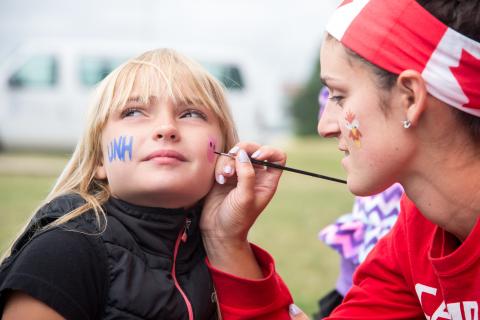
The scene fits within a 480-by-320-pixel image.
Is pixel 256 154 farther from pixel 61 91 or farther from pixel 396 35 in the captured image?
pixel 61 91

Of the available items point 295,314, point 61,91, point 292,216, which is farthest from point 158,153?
point 61,91

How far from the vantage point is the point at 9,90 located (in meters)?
16.3

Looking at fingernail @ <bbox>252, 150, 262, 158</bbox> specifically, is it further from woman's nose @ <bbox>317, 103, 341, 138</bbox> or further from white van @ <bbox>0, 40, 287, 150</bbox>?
white van @ <bbox>0, 40, 287, 150</bbox>

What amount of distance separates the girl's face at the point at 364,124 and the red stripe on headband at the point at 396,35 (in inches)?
2.2

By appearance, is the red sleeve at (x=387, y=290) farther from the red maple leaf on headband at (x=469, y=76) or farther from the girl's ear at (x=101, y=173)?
the girl's ear at (x=101, y=173)

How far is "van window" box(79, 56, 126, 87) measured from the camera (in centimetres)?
1712

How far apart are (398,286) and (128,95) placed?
105 centimetres

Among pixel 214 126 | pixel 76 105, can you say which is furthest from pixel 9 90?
pixel 214 126

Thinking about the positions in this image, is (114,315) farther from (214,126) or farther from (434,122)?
(434,122)

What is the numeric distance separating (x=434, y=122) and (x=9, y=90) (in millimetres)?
15699

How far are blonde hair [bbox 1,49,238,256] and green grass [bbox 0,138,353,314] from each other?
62 centimetres

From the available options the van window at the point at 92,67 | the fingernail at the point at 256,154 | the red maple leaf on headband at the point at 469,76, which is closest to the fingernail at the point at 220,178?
the fingernail at the point at 256,154

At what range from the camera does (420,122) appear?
1870 mm

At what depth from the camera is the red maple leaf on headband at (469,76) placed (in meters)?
1.81
